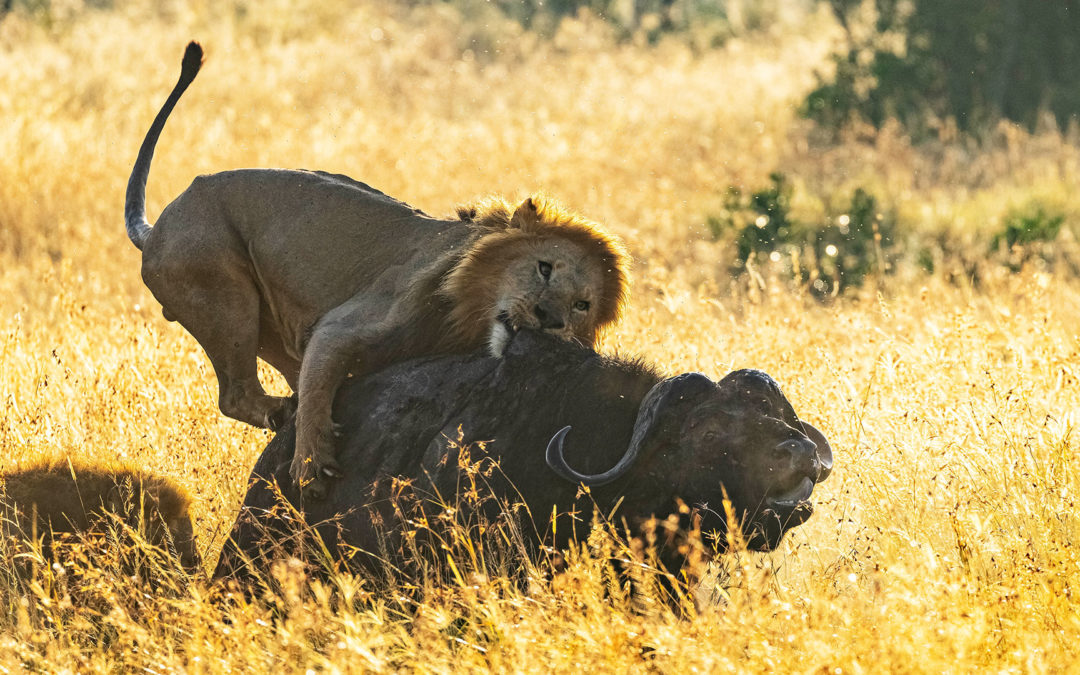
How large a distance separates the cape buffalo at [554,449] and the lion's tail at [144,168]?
154cm

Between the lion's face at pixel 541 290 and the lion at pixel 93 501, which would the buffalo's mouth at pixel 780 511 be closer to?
the lion's face at pixel 541 290

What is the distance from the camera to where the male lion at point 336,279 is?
179 inches

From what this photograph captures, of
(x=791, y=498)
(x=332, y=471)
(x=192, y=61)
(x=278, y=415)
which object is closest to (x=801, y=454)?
(x=791, y=498)

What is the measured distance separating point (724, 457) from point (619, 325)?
1097mm

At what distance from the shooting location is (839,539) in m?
5.24

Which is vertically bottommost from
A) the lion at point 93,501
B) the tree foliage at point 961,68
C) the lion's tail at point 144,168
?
the lion at point 93,501

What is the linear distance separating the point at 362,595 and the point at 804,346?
4.08m

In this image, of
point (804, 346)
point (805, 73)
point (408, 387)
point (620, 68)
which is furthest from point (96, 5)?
point (408, 387)

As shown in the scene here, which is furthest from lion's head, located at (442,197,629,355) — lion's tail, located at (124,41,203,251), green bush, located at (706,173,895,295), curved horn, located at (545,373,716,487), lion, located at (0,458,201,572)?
green bush, located at (706,173,895,295)

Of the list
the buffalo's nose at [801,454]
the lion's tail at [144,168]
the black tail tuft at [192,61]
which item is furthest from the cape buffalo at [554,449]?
the black tail tuft at [192,61]

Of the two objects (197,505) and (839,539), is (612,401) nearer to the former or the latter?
(839,539)

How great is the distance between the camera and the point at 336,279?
5.08 metres

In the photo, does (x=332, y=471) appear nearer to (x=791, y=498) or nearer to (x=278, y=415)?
(x=278, y=415)

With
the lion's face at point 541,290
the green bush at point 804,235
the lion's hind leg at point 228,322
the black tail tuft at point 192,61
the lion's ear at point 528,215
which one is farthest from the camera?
the green bush at point 804,235
